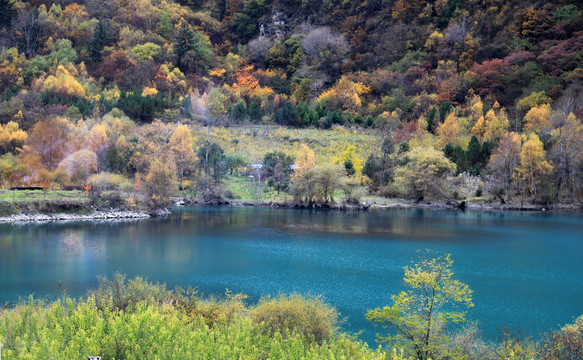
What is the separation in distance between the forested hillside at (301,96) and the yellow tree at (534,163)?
22 centimetres

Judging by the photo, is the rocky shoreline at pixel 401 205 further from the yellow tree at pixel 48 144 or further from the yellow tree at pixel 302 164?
the yellow tree at pixel 48 144

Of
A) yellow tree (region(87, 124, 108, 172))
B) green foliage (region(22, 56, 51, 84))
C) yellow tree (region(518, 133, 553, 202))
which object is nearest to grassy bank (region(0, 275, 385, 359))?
yellow tree (region(518, 133, 553, 202))

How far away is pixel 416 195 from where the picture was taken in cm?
6425

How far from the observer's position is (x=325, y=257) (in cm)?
3303

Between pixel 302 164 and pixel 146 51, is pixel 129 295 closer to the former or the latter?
pixel 302 164

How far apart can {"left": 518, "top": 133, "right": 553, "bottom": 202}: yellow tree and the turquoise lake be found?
7311 mm

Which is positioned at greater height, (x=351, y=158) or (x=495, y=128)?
(x=495, y=128)

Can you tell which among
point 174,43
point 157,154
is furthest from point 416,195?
point 174,43

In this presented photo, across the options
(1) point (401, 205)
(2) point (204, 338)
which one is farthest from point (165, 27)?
(2) point (204, 338)

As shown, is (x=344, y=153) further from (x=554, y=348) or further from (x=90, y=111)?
(x=554, y=348)

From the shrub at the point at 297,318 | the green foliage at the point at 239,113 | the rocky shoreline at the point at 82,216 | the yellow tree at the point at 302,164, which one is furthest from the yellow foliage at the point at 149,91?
the shrub at the point at 297,318

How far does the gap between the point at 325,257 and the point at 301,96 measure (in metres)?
76.8

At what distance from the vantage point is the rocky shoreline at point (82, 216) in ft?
154

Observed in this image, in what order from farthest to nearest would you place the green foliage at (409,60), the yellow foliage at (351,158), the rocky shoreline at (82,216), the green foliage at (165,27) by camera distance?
1. the green foliage at (165,27)
2. the green foliage at (409,60)
3. the yellow foliage at (351,158)
4. the rocky shoreline at (82,216)
